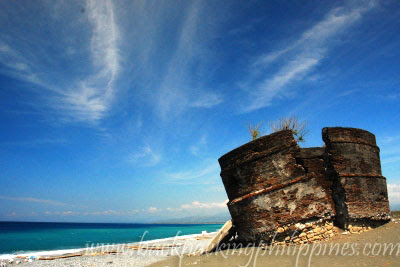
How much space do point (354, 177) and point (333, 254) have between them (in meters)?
2.51

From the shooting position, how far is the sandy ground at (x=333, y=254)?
17.1 ft

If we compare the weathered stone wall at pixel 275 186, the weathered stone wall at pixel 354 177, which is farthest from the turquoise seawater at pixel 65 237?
the weathered stone wall at pixel 354 177

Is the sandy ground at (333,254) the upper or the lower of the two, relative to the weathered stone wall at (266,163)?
lower

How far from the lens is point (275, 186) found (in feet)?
21.6

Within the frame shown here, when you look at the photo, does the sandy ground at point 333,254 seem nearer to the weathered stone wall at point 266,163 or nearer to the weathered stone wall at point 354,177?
the weathered stone wall at point 354,177

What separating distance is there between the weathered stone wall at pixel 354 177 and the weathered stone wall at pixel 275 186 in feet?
1.00

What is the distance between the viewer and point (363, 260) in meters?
5.15

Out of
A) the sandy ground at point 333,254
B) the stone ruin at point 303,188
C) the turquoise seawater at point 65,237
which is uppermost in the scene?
the stone ruin at point 303,188

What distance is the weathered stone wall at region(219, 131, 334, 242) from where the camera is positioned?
21.3ft

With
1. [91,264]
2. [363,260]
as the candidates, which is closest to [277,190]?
[363,260]

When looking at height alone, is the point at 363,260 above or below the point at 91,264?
above

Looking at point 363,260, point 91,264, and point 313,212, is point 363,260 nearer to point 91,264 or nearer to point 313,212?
point 313,212

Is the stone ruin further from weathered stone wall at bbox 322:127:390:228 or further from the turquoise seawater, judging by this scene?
the turquoise seawater

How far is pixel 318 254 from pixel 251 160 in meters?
2.76
